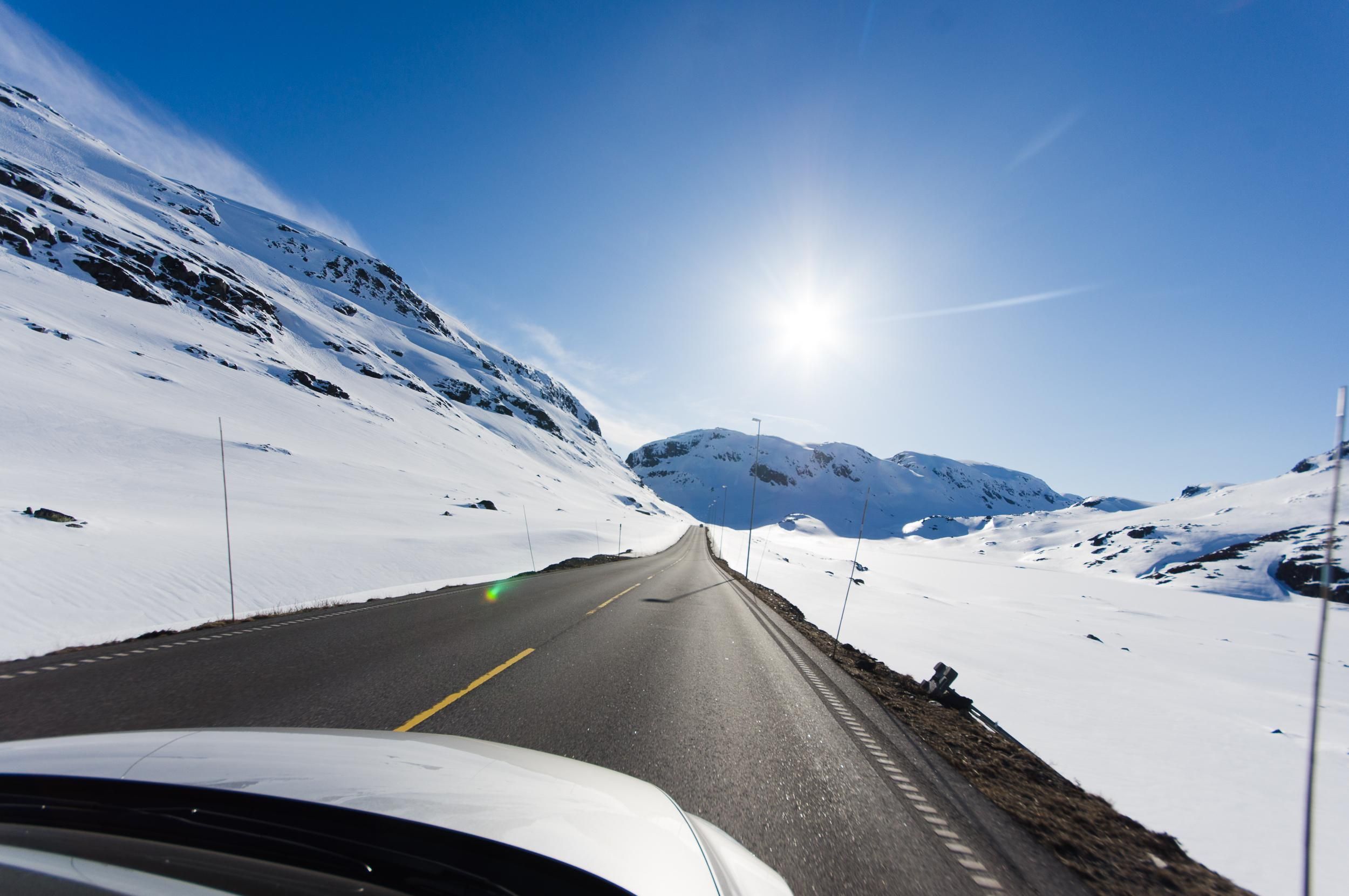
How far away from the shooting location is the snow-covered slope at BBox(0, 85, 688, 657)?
482 inches

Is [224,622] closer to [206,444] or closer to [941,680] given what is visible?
[941,680]

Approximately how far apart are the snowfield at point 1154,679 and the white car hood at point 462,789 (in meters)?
4.57

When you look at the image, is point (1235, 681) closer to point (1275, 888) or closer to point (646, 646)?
point (1275, 888)

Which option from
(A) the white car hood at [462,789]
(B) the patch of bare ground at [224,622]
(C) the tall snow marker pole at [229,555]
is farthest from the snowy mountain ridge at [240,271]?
(A) the white car hood at [462,789]

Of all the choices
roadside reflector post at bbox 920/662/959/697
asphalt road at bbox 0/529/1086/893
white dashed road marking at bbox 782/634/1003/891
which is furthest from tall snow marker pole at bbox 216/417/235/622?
roadside reflector post at bbox 920/662/959/697

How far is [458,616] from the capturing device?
9328mm

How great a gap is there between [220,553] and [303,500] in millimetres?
15006

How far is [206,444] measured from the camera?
30000 millimetres

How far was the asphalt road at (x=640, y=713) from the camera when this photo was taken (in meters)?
2.87

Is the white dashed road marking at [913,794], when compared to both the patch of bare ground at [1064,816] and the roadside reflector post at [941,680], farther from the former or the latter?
the roadside reflector post at [941,680]

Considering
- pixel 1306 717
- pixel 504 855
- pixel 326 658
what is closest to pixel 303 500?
pixel 326 658

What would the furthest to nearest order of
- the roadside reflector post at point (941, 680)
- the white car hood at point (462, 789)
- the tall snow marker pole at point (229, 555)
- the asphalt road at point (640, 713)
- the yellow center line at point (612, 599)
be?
the yellow center line at point (612, 599) < the tall snow marker pole at point (229, 555) < the roadside reflector post at point (941, 680) < the asphalt road at point (640, 713) < the white car hood at point (462, 789)

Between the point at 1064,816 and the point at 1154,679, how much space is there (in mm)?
14938

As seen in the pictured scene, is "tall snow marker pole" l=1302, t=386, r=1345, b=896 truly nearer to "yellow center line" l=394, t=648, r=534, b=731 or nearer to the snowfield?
the snowfield
